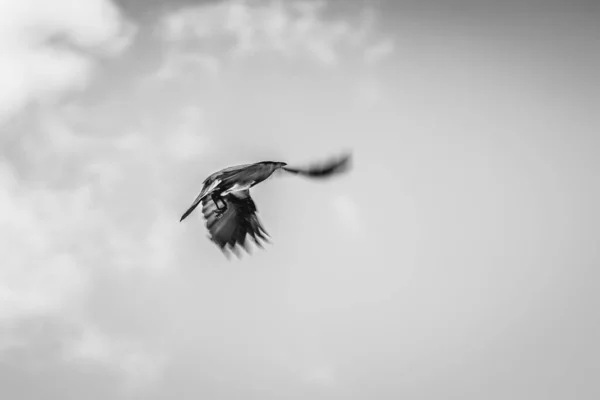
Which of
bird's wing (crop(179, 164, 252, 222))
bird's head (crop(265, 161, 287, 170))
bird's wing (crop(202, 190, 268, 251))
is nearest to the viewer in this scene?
bird's head (crop(265, 161, 287, 170))

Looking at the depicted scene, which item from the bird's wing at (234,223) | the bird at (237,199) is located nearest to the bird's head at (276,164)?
the bird at (237,199)

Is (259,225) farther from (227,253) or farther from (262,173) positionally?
(262,173)

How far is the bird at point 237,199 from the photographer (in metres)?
9.38

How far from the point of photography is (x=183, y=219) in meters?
9.13

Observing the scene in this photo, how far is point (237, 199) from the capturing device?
1117cm

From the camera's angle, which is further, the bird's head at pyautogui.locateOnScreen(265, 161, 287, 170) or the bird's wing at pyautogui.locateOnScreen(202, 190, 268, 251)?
the bird's wing at pyautogui.locateOnScreen(202, 190, 268, 251)

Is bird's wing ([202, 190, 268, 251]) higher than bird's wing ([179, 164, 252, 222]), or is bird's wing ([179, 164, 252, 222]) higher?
bird's wing ([202, 190, 268, 251])

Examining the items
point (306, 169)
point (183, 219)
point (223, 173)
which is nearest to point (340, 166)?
point (306, 169)

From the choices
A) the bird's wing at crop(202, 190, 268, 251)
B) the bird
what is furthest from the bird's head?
the bird's wing at crop(202, 190, 268, 251)

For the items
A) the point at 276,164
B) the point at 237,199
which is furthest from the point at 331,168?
the point at 237,199

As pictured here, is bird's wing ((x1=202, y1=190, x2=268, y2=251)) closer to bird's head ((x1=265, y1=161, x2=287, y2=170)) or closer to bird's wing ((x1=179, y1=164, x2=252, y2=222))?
bird's wing ((x1=179, y1=164, x2=252, y2=222))

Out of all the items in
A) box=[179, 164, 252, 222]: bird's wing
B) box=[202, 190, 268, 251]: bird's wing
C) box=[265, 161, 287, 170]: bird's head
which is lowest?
box=[265, 161, 287, 170]: bird's head

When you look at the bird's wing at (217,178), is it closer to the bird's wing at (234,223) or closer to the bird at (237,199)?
the bird at (237,199)

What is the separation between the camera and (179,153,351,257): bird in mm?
9383
